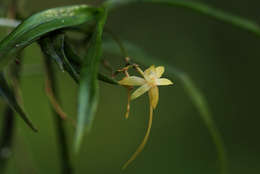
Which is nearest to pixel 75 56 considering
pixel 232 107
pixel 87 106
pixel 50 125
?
pixel 87 106

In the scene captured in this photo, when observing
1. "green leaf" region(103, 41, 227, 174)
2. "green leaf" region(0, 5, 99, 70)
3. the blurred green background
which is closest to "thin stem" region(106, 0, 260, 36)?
"green leaf" region(103, 41, 227, 174)

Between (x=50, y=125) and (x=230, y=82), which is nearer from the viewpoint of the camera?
(x=50, y=125)

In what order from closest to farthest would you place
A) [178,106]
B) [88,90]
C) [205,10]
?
[88,90], [205,10], [178,106]

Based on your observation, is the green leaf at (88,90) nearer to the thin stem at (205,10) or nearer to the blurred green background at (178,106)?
the thin stem at (205,10)

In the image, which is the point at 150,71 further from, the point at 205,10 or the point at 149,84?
the point at 205,10

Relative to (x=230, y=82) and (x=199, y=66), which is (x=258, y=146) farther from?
(x=199, y=66)

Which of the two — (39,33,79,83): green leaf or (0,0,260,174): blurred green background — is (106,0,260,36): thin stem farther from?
(0,0,260,174): blurred green background

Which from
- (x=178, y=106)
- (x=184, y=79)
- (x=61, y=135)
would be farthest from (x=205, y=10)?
(x=178, y=106)
